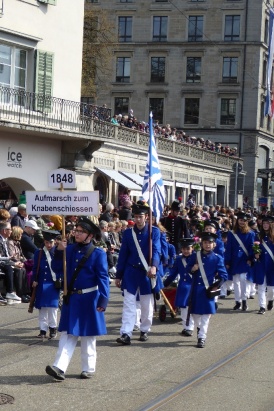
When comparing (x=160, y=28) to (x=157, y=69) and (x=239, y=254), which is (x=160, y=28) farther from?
(x=239, y=254)

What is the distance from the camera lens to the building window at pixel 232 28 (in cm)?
6850

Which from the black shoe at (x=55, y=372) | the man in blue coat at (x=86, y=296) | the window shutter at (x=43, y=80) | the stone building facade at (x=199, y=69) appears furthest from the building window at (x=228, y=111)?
the black shoe at (x=55, y=372)

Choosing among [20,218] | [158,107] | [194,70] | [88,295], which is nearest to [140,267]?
[88,295]

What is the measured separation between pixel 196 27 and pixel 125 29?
5428 mm

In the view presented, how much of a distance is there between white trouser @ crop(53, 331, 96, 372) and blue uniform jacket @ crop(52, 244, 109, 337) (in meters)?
0.13

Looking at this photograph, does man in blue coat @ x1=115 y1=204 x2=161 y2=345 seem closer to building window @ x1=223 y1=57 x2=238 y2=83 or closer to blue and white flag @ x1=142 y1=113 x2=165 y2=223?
blue and white flag @ x1=142 y1=113 x2=165 y2=223

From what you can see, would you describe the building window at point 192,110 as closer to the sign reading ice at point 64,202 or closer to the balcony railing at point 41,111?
the balcony railing at point 41,111

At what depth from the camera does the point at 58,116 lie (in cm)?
2577

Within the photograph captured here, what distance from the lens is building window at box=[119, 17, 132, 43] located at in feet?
230

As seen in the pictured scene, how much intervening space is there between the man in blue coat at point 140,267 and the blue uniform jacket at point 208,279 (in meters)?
0.56

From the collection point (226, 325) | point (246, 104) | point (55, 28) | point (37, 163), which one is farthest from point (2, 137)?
point (246, 104)

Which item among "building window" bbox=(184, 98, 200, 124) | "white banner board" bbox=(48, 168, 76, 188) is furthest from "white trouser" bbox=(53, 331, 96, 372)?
"building window" bbox=(184, 98, 200, 124)

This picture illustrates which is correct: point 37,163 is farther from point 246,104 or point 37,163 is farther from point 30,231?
point 246,104

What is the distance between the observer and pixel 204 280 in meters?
13.2
